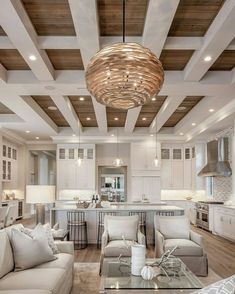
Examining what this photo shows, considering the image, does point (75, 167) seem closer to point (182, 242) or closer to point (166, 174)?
point (166, 174)

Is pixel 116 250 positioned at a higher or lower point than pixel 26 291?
lower

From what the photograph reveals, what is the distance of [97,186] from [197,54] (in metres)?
8.08

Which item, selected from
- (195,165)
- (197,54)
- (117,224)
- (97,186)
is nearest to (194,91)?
(197,54)

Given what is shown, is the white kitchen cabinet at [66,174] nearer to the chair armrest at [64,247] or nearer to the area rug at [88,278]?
the area rug at [88,278]

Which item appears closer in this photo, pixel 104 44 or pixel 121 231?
pixel 104 44

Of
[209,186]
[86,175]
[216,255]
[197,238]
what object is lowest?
[216,255]

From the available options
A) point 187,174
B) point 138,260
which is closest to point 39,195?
point 138,260

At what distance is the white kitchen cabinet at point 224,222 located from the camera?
761 cm

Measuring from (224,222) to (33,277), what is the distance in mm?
6026

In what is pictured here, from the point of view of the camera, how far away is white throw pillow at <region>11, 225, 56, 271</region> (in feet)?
11.6

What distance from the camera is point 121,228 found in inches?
217

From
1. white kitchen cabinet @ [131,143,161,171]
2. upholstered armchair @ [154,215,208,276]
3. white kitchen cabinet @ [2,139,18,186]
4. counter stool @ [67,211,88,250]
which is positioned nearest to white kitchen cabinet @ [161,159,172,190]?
white kitchen cabinet @ [131,143,161,171]

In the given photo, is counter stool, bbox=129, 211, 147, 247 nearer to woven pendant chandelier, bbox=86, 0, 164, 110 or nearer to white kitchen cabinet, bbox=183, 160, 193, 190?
white kitchen cabinet, bbox=183, 160, 193, 190

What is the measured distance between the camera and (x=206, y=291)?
1699 millimetres
